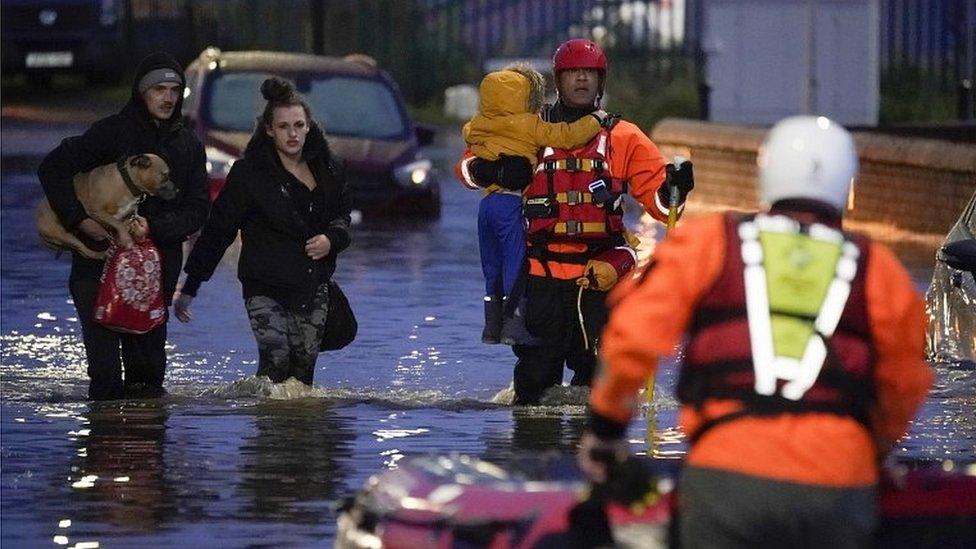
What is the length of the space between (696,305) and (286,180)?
5.95 meters

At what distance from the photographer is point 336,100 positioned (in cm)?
2286

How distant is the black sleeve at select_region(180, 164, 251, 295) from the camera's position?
1134 centimetres

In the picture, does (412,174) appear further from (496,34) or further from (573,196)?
(496,34)

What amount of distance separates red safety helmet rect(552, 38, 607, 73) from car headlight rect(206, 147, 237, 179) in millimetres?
9589

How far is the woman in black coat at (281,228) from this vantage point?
37.1 ft

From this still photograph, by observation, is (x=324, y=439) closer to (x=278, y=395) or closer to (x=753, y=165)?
(x=278, y=395)

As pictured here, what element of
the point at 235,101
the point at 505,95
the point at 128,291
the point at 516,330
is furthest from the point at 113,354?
the point at 235,101

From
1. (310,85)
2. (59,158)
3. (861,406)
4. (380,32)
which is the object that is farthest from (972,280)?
(380,32)

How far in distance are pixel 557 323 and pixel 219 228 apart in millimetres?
1464

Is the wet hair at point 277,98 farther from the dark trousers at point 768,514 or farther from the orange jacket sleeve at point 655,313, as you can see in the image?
the dark trousers at point 768,514

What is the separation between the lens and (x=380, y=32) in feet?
131

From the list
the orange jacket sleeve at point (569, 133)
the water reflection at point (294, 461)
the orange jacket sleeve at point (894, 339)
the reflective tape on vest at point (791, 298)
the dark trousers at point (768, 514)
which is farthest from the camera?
the orange jacket sleeve at point (569, 133)

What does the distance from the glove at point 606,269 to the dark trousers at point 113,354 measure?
182cm

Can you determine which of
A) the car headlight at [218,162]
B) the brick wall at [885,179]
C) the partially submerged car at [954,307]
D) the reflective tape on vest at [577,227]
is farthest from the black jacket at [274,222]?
the brick wall at [885,179]
